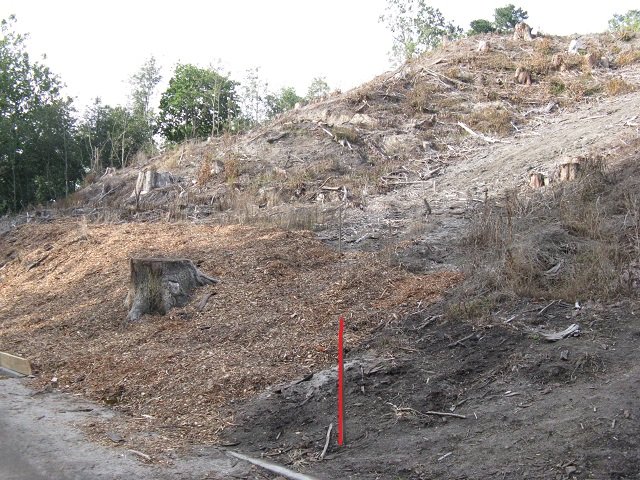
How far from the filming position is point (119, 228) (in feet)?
53.7

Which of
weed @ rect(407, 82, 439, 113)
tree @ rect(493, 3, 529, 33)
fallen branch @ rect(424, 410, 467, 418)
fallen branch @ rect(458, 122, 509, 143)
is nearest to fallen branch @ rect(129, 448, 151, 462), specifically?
fallen branch @ rect(424, 410, 467, 418)

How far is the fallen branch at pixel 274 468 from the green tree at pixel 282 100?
36558mm

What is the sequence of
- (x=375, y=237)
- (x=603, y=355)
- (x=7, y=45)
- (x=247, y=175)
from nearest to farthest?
(x=603, y=355) < (x=375, y=237) < (x=247, y=175) < (x=7, y=45)

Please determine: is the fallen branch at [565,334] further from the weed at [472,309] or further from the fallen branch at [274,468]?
the fallen branch at [274,468]

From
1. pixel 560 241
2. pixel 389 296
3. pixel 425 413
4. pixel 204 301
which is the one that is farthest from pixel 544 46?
pixel 425 413

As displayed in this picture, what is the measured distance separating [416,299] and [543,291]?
67.5 inches

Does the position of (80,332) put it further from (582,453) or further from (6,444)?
(582,453)

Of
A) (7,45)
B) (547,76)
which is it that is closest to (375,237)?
(547,76)

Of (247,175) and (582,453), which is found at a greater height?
(247,175)

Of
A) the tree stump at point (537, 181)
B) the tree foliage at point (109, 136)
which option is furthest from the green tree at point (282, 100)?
the tree stump at point (537, 181)

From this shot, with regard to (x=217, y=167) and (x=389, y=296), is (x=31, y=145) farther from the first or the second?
(x=389, y=296)

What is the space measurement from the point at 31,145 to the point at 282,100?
20.6 metres

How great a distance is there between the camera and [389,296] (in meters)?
9.09

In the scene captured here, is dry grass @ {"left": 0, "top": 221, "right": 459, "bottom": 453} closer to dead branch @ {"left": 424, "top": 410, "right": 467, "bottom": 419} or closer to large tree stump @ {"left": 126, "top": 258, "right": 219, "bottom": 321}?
large tree stump @ {"left": 126, "top": 258, "right": 219, "bottom": 321}
